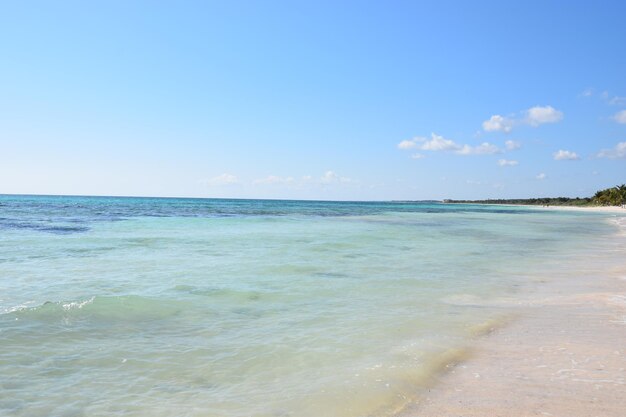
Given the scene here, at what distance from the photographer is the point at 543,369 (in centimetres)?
461

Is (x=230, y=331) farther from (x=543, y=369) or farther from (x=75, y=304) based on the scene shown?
(x=543, y=369)

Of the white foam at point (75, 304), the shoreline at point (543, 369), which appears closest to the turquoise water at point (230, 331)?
the white foam at point (75, 304)

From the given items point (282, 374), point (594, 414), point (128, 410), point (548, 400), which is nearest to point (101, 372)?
point (128, 410)

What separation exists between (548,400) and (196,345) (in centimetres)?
375

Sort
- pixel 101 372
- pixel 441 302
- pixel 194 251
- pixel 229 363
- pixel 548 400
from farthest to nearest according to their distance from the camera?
pixel 194 251, pixel 441 302, pixel 229 363, pixel 101 372, pixel 548 400

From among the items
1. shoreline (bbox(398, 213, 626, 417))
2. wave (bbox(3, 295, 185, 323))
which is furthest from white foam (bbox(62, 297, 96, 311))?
shoreline (bbox(398, 213, 626, 417))

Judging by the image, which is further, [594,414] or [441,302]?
[441,302]

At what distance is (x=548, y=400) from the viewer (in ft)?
12.7

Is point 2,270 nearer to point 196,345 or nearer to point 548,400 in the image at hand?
point 196,345

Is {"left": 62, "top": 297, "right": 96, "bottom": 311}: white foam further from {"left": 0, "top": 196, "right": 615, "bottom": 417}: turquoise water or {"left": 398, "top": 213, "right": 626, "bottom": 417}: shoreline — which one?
{"left": 398, "top": 213, "right": 626, "bottom": 417}: shoreline

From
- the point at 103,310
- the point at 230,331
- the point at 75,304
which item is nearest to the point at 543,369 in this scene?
the point at 230,331

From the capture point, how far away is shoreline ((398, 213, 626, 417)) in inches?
148

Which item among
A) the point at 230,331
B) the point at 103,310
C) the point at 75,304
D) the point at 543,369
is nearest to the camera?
the point at 543,369

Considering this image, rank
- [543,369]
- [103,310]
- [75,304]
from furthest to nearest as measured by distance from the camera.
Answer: [75,304], [103,310], [543,369]
